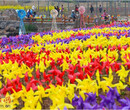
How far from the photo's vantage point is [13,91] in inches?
133

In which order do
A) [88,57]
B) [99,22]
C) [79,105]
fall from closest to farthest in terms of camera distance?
[79,105], [88,57], [99,22]

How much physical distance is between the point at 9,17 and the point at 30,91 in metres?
26.7

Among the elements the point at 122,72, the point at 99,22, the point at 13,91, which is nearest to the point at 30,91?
the point at 13,91

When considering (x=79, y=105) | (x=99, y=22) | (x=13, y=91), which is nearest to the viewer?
(x=79, y=105)

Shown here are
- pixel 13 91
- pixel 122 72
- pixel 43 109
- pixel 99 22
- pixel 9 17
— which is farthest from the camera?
pixel 9 17

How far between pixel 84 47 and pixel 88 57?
1929mm

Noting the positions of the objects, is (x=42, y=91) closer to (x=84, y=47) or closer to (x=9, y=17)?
(x=84, y=47)

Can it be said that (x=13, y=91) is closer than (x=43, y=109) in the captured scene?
No

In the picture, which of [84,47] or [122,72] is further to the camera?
[84,47]

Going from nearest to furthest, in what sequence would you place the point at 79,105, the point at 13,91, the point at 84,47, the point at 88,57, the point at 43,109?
the point at 79,105, the point at 43,109, the point at 13,91, the point at 88,57, the point at 84,47

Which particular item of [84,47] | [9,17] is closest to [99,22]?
[9,17]

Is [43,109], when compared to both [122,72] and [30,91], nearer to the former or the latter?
[30,91]

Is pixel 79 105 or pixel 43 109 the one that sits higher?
pixel 79 105

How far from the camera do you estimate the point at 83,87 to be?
326cm
